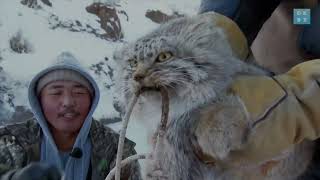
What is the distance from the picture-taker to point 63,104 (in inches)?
59.5

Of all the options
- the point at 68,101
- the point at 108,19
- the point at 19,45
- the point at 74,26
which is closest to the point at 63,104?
the point at 68,101

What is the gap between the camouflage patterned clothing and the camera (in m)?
1.49

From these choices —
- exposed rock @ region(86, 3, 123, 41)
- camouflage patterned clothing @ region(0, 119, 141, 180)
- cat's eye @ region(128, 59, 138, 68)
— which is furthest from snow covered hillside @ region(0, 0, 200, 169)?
cat's eye @ region(128, 59, 138, 68)

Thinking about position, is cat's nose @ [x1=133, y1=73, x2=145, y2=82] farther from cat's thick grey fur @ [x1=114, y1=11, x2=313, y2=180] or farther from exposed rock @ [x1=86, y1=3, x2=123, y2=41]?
exposed rock @ [x1=86, y1=3, x2=123, y2=41]

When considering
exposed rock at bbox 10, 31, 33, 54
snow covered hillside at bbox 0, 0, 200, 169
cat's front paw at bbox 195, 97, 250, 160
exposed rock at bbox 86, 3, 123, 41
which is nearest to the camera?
cat's front paw at bbox 195, 97, 250, 160

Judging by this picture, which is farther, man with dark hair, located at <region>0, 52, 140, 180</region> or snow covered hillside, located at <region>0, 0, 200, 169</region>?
snow covered hillside, located at <region>0, 0, 200, 169</region>

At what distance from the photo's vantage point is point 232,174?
0.77m

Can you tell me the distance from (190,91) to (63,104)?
833mm

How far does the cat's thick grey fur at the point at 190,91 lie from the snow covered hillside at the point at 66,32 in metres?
2.86

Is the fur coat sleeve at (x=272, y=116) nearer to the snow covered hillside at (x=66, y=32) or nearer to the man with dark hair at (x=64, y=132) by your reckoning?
the man with dark hair at (x=64, y=132)

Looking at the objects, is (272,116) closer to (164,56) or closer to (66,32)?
(164,56)

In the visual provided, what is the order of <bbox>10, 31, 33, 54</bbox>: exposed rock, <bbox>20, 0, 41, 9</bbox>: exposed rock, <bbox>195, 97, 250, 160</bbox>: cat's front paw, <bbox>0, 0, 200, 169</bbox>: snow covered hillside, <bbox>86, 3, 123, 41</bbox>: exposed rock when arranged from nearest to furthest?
1. <bbox>195, 97, 250, 160</bbox>: cat's front paw
2. <bbox>0, 0, 200, 169</bbox>: snow covered hillside
3. <bbox>10, 31, 33, 54</bbox>: exposed rock
4. <bbox>86, 3, 123, 41</bbox>: exposed rock
5. <bbox>20, 0, 41, 9</bbox>: exposed rock

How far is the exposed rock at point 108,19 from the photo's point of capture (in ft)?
15.4

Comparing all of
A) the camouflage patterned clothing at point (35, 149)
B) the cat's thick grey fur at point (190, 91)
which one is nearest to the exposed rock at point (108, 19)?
the camouflage patterned clothing at point (35, 149)
